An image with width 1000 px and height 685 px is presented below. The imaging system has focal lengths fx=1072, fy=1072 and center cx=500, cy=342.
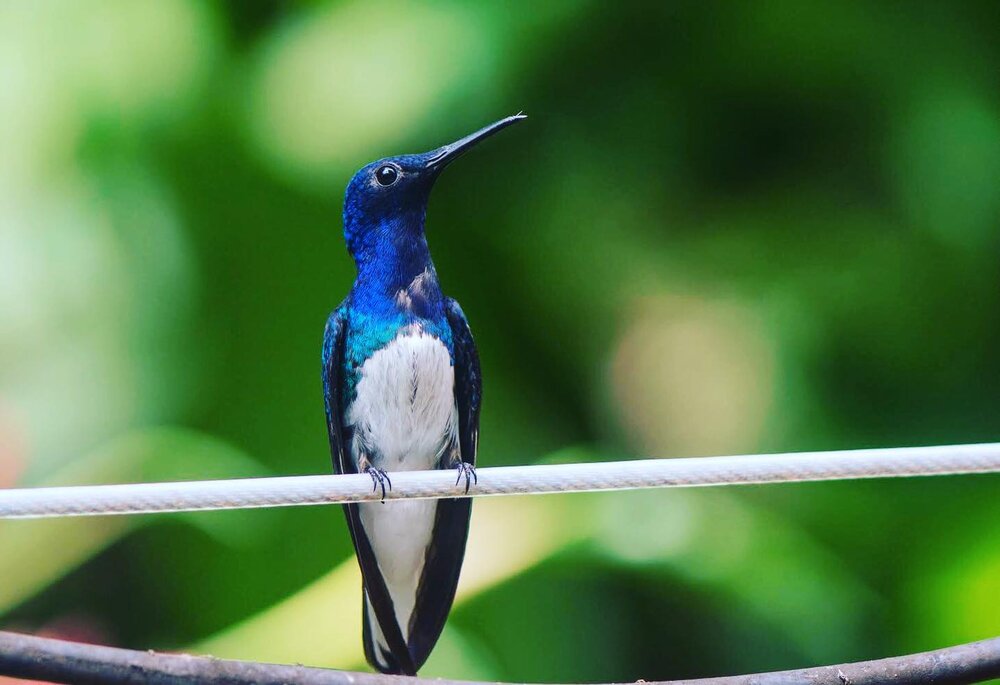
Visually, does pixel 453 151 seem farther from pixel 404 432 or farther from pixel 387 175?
pixel 404 432

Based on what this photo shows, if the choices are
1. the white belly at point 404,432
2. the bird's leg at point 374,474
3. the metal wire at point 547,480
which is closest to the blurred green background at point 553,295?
the white belly at point 404,432

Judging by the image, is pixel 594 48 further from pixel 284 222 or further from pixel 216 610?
pixel 216 610

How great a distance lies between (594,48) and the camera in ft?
9.16

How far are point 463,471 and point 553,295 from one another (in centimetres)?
155

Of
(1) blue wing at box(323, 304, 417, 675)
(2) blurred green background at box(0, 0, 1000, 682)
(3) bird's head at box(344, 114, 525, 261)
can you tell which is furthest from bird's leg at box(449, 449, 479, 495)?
(2) blurred green background at box(0, 0, 1000, 682)

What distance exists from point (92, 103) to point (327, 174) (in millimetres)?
612

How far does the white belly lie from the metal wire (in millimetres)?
501

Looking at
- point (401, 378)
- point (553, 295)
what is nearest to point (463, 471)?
point (401, 378)

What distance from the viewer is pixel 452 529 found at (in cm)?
159

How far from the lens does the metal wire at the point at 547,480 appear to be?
0.88m

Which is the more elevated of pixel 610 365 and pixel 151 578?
pixel 610 365

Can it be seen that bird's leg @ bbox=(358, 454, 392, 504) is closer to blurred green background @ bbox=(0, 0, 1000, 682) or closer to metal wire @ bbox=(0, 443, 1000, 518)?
metal wire @ bbox=(0, 443, 1000, 518)

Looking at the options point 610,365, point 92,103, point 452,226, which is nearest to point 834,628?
point 610,365

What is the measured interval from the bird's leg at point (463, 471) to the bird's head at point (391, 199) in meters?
0.33
